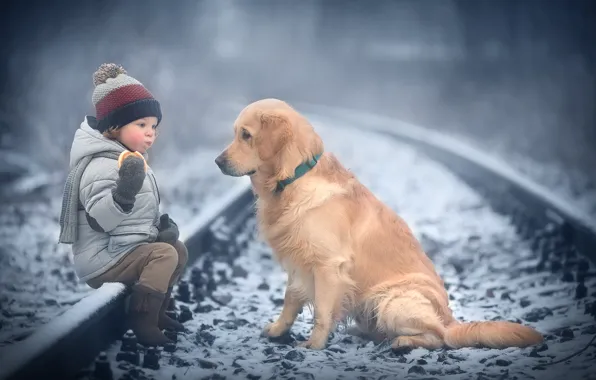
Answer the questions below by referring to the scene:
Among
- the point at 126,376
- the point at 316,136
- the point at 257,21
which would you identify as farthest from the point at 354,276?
the point at 257,21

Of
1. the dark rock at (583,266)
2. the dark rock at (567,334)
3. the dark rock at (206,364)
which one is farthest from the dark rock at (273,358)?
the dark rock at (583,266)

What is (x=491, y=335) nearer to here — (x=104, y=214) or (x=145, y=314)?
(x=145, y=314)

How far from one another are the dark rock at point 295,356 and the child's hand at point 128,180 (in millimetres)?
1111

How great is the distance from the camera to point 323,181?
3.68 metres

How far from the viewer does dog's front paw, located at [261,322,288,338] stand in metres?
3.91

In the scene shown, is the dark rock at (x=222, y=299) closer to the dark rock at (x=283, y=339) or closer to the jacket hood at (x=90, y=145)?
the dark rock at (x=283, y=339)

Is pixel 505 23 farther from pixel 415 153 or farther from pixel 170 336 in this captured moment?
pixel 170 336

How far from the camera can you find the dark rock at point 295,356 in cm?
350

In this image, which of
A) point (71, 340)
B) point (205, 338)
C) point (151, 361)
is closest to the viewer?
point (71, 340)

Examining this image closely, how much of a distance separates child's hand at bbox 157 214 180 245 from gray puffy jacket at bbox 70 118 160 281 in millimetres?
42

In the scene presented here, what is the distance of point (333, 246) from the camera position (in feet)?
11.9

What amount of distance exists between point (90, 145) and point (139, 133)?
0.25 meters

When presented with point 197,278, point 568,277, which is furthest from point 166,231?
point 568,277

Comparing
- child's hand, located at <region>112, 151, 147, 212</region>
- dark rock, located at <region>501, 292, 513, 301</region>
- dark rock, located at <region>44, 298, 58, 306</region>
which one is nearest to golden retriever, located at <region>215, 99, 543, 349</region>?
child's hand, located at <region>112, 151, 147, 212</region>
